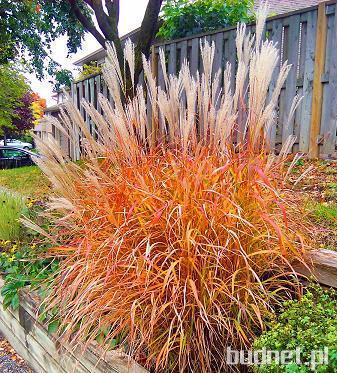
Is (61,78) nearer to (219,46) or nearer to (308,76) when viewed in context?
(219,46)

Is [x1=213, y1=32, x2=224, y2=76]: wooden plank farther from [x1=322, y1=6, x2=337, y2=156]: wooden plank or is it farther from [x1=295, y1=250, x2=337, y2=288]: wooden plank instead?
[x1=295, y1=250, x2=337, y2=288]: wooden plank

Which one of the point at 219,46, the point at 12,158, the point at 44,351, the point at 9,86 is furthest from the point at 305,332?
the point at 9,86

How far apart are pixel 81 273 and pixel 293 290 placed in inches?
38.2

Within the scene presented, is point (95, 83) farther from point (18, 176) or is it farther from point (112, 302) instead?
point (112, 302)

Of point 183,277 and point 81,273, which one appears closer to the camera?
point 183,277

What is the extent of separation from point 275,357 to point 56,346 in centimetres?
107

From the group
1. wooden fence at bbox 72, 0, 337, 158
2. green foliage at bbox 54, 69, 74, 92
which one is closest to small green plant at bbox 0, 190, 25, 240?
wooden fence at bbox 72, 0, 337, 158

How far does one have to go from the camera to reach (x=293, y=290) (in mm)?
1579

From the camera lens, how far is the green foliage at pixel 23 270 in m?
2.01

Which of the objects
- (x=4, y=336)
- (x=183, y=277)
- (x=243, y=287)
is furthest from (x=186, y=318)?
(x=4, y=336)

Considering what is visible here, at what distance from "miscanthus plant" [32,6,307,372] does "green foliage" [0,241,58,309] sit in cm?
31

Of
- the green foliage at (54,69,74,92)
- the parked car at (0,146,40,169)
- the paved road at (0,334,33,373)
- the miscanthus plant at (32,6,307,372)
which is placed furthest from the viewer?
the green foliage at (54,69,74,92)

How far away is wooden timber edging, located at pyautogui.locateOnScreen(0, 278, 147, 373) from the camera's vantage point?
143cm

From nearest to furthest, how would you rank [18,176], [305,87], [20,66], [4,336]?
[4,336], [305,87], [18,176], [20,66]
